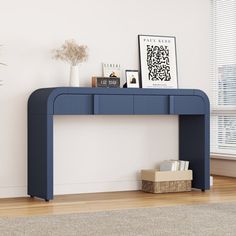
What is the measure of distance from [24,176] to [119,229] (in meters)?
1.83

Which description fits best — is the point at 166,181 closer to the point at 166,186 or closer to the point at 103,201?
the point at 166,186

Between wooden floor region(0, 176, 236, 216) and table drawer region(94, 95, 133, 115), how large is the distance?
72 cm

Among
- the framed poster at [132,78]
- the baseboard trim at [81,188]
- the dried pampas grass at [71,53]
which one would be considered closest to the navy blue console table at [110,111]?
the baseboard trim at [81,188]

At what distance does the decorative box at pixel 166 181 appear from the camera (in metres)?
5.94

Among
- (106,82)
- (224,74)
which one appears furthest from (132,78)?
(224,74)

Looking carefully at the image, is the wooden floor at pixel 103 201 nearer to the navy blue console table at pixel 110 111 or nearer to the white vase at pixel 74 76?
the navy blue console table at pixel 110 111

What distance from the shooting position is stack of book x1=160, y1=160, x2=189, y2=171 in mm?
6102

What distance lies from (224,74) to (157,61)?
1478 millimetres

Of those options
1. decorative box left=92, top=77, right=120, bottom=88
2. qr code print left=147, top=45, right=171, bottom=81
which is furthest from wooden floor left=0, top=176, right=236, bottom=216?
qr code print left=147, top=45, right=171, bottom=81

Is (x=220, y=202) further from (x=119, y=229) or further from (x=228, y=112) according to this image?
(x=228, y=112)

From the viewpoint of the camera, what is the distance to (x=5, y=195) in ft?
18.4

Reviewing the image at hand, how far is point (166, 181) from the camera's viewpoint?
600cm

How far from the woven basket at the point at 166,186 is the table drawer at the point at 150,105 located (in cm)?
64

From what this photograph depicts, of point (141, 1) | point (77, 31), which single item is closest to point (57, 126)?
point (77, 31)
